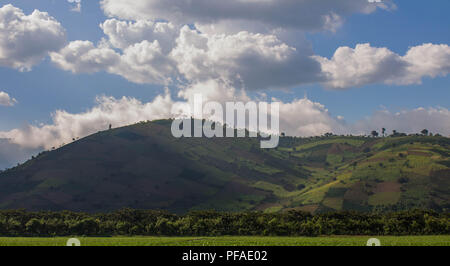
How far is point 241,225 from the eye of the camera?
72.2 m

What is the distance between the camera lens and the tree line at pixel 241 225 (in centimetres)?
6938

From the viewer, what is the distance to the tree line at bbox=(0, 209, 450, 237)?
69.4 meters

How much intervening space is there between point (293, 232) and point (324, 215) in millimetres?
10055

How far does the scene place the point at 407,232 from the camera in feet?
226
